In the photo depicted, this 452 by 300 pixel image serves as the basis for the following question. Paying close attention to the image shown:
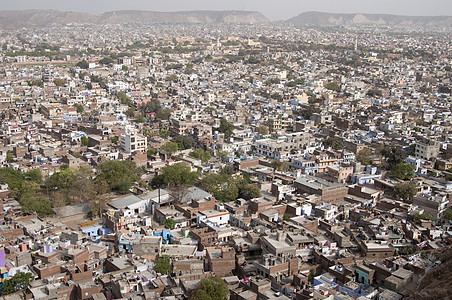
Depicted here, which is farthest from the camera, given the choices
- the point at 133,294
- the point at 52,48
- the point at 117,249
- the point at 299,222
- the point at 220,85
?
the point at 52,48

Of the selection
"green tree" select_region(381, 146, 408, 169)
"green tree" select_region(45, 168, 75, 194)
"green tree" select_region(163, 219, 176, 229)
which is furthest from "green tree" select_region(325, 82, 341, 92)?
"green tree" select_region(163, 219, 176, 229)

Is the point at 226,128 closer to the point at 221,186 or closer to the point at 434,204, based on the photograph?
the point at 221,186

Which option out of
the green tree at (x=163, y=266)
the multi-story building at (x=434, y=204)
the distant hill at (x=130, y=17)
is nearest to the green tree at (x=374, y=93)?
the multi-story building at (x=434, y=204)

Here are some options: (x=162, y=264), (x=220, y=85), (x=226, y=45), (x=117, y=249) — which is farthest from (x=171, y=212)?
(x=226, y=45)

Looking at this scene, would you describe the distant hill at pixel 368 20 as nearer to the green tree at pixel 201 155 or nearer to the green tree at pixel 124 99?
the green tree at pixel 124 99

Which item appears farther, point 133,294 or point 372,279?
point 372,279

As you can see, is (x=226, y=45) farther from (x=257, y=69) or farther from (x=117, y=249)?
(x=117, y=249)
